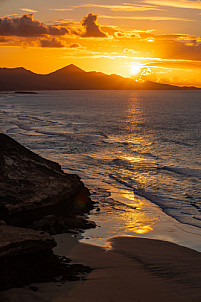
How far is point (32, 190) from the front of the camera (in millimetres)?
12516

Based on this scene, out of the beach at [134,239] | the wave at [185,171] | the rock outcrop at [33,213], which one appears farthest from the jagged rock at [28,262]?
the wave at [185,171]

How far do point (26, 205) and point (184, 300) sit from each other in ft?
19.3

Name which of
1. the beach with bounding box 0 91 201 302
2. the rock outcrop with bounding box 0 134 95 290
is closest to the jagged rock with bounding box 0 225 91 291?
the rock outcrop with bounding box 0 134 95 290

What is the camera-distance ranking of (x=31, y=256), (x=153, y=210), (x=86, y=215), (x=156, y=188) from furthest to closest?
(x=156, y=188), (x=153, y=210), (x=86, y=215), (x=31, y=256)

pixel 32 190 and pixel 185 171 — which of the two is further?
pixel 185 171

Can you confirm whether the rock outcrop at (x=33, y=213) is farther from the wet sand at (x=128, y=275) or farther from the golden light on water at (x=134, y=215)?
the golden light on water at (x=134, y=215)

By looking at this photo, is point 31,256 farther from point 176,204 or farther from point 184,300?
point 176,204

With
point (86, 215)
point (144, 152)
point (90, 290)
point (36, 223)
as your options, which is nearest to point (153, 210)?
point (86, 215)

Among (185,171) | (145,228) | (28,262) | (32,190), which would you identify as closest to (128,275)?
(28,262)

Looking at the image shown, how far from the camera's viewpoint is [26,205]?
11.5 metres

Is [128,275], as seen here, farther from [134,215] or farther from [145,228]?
[134,215]

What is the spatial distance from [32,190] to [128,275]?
5.22 meters

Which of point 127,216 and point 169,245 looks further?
point 127,216

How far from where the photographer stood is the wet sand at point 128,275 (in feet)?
24.2
